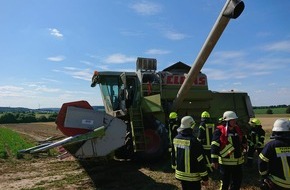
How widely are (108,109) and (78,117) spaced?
3.67m

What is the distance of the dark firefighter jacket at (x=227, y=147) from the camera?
605 cm

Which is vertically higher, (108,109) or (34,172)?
(108,109)

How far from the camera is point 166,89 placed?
11062 millimetres

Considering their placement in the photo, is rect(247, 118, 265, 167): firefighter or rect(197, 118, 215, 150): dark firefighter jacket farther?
rect(247, 118, 265, 167): firefighter

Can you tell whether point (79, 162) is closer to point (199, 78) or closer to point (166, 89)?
point (166, 89)

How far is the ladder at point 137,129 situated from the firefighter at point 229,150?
4.21m

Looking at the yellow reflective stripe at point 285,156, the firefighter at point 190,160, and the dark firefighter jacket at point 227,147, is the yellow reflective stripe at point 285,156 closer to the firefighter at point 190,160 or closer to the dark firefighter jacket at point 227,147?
the firefighter at point 190,160

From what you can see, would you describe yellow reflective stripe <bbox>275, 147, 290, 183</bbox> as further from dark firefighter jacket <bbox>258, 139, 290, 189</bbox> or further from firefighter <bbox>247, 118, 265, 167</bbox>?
firefighter <bbox>247, 118, 265, 167</bbox>

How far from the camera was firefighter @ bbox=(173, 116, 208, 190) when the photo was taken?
515cm

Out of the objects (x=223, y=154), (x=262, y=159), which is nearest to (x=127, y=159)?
(x=223, y=154)

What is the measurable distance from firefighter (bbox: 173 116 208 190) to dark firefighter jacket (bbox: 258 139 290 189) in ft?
2.97

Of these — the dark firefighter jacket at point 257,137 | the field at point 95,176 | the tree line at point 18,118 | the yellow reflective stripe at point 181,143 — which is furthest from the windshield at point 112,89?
the tree line at point 18,118

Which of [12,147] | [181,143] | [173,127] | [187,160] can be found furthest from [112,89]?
[12,147]

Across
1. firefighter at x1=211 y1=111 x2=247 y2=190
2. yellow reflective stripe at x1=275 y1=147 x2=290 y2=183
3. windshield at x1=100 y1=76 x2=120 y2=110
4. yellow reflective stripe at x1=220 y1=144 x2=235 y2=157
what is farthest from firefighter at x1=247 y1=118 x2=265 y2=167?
yellow reflective stripe at x1=275 y1=147 x2=290 y2=183
